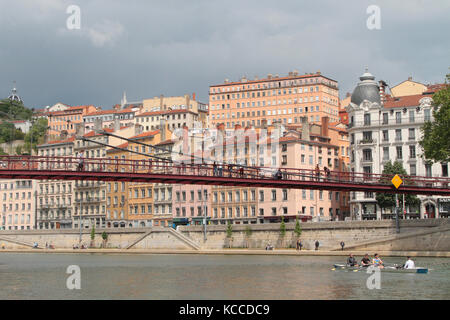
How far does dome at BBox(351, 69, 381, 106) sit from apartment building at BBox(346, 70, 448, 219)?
126mm

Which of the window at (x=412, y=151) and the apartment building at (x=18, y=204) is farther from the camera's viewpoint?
the apartment building at (x=18, y=204)

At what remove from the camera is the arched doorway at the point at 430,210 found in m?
85.1

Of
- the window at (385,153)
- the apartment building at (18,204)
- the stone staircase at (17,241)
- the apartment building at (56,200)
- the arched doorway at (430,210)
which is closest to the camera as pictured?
the arched doorway at (430,210)

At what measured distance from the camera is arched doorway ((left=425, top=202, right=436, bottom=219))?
3349 inches

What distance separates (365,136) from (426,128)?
2513 centimetres

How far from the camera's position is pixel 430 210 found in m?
85.6

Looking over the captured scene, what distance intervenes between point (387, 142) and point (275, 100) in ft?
204

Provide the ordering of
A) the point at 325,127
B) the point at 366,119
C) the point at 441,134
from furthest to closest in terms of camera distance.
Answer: the point at 325,127
the point at 366,119
the point at 441,134

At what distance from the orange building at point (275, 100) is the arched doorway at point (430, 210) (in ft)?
193

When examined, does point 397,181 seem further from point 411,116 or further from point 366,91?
point 366,91

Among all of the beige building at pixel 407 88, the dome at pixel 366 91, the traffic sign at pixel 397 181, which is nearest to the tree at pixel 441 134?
the traffic sign at pixel 397 181

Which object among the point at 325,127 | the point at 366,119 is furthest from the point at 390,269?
the point at 325,127

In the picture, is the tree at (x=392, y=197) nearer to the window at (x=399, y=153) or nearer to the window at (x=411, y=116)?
the window at (x=399, y=153)
